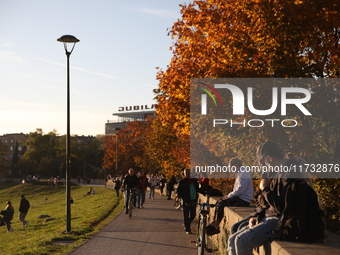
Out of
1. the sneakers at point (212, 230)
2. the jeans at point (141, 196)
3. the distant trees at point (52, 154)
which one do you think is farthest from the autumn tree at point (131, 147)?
the sneakers at point (212, 230)

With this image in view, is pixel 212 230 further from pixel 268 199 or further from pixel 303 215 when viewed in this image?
pixel 303 215

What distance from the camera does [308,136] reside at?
9.28 meters

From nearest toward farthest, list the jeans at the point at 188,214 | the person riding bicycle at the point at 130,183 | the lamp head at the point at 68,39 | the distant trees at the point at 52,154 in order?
the jeans at the point at 188,214, the lamp head at the point at 68,39, the person riding bicycle at the point at 130,183, the distant trees at the point at 52,154

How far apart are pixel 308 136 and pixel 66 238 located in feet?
23.3

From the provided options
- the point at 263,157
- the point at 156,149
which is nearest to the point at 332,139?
the point at 263,157

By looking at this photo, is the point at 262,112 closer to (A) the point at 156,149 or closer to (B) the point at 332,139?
(B) the point at 332,139

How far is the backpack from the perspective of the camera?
411 cm

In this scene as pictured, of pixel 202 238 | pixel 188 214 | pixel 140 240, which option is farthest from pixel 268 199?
pixel 188 214

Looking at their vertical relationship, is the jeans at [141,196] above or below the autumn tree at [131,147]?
below

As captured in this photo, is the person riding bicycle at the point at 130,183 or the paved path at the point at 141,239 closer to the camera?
the paved path at the point at 141,239

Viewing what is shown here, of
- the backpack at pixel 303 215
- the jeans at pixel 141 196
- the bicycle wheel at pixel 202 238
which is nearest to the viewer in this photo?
the backpack at pixel 303 215

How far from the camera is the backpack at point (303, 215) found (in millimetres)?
4109

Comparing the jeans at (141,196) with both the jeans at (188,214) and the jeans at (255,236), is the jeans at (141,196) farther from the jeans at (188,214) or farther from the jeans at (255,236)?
the jeans at (255,236)

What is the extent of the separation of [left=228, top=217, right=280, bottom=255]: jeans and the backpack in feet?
1.09
